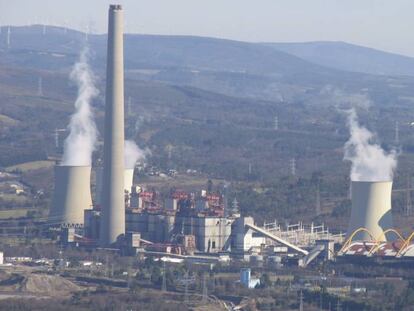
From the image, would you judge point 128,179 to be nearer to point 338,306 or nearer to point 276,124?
point 338,306

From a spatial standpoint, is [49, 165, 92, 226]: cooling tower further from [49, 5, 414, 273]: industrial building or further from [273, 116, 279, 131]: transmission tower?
[273, 116, 279, 131]: transmission tower

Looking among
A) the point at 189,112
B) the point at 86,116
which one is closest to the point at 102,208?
the point at 86,116

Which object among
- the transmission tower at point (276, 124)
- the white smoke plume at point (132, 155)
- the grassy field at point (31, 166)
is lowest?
the grassy field at point (31, 166)

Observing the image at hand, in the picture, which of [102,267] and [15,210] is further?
[15,210]

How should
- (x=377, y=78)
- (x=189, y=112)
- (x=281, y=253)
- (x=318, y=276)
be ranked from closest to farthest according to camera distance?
(x=318, y=276)
(x=281, y=253)
(x=189, y=112)
(x=377, y=78)

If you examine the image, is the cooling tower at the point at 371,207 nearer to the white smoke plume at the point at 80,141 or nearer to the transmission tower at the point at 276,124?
the white smoke plume at the point at 80,141

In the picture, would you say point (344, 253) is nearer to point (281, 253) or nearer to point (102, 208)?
point (281, 253)

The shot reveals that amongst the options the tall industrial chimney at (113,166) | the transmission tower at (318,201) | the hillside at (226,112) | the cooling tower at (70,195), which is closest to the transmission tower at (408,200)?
the hillside at (226,112)
